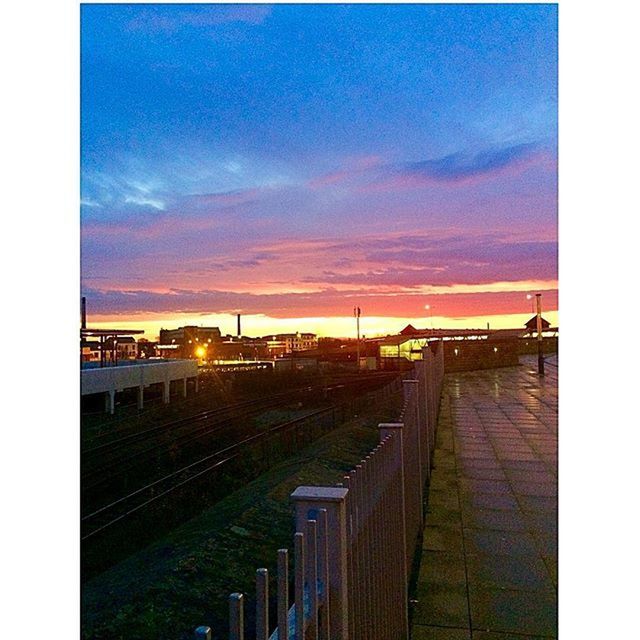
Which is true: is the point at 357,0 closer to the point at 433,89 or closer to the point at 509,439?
the point at 433,89

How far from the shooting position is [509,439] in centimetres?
682

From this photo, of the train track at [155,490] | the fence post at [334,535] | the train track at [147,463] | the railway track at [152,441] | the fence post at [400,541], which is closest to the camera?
the fence post at [334,535]

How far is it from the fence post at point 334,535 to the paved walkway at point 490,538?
48.5 inches

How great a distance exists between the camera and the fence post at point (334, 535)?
5.13ft

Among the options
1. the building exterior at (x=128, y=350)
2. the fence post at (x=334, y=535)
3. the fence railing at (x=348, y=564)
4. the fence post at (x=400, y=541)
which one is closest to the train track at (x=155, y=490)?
the fence post at (x=400, y=541)

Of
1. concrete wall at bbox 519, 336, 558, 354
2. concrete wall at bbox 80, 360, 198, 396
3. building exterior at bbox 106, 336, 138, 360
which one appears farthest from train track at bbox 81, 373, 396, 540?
concrete wall at bbox 519, 336, 558, 354

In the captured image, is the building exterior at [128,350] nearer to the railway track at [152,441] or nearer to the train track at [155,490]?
the railway track at [152,441]

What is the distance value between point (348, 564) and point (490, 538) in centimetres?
230

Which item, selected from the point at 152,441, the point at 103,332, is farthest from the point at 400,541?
the point at 103,332

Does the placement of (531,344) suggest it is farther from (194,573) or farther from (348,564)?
(348,564)

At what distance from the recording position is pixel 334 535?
159 centimetres

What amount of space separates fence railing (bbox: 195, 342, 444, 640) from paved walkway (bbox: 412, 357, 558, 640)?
278 millimetres
